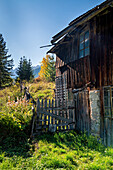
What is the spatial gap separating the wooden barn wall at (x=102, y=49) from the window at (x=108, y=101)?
29 cm

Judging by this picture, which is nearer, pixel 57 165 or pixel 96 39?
pixel 57 165

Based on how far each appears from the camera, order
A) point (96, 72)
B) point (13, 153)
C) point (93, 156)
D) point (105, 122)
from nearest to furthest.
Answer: point (93, 156)
point (13, 153)
point (105, 122)
point (96, 72)

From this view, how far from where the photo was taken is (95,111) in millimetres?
5289

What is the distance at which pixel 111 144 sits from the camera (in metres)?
4.54

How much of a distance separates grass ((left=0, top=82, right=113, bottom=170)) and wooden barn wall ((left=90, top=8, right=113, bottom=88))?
2690 mm

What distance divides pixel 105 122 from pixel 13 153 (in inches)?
149

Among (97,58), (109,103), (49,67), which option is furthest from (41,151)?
(49,67)

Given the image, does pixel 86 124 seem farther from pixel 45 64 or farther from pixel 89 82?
pixel 45 64

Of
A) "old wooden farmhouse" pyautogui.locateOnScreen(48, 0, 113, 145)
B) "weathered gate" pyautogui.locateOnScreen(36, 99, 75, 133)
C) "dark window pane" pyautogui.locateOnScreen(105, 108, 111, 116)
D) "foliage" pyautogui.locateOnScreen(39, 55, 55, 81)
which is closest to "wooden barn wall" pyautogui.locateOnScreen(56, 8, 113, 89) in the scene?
"old wooden farmhouse" pyautogui.locateOnScreen(48, 0, 113, 145)

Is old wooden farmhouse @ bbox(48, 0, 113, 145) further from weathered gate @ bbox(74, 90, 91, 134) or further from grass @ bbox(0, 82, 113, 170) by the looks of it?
grass @ bbox(0, 82, 113, 170)

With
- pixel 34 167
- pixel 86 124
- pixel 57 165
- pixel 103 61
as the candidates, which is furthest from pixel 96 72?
pixel 34 167

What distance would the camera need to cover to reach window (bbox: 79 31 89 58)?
20.6ft

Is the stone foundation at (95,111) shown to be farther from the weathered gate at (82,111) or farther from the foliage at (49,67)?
the foliage at (49,67)

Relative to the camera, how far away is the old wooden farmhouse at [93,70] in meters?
4.93
